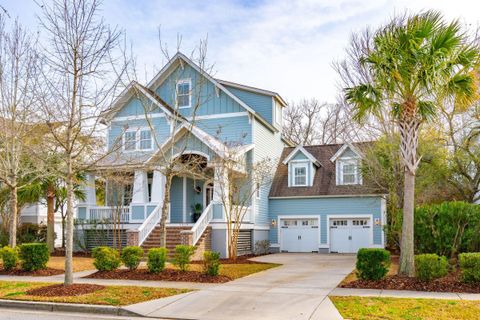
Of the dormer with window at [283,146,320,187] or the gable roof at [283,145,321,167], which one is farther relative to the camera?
the dormer with window at [283,146,320,187]

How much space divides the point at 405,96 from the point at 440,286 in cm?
519

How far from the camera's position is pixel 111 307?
991cm

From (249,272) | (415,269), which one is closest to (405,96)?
(415,269)

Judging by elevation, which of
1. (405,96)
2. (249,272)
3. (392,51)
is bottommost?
(249,272)

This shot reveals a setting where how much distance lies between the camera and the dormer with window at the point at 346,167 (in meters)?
25.8

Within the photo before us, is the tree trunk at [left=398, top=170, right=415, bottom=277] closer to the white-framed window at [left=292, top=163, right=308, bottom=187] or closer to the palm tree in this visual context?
the palm tree

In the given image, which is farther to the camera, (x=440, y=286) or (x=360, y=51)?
(x=360, y=51)

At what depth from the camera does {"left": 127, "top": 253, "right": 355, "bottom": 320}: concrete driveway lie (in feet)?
30.6

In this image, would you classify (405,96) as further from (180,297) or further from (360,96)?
(180,297)

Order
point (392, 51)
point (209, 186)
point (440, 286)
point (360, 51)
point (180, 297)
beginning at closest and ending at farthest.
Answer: point (180, 297)
point (440, 286)
point (392, 51)
point (360, 51)
point (209, 186)

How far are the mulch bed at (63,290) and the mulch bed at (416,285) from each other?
640 centimetres

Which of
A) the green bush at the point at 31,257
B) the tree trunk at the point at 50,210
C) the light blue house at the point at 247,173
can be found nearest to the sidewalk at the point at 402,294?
the green bush at the point at 31,257

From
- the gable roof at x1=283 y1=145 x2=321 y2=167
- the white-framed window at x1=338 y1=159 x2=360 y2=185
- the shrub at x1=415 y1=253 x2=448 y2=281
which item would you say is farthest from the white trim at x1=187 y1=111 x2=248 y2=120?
the shrub at x1=415 y1=253 x2=448 y2=281

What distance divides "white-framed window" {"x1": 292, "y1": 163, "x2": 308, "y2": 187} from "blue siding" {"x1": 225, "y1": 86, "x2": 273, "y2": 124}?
2990 millimetres
